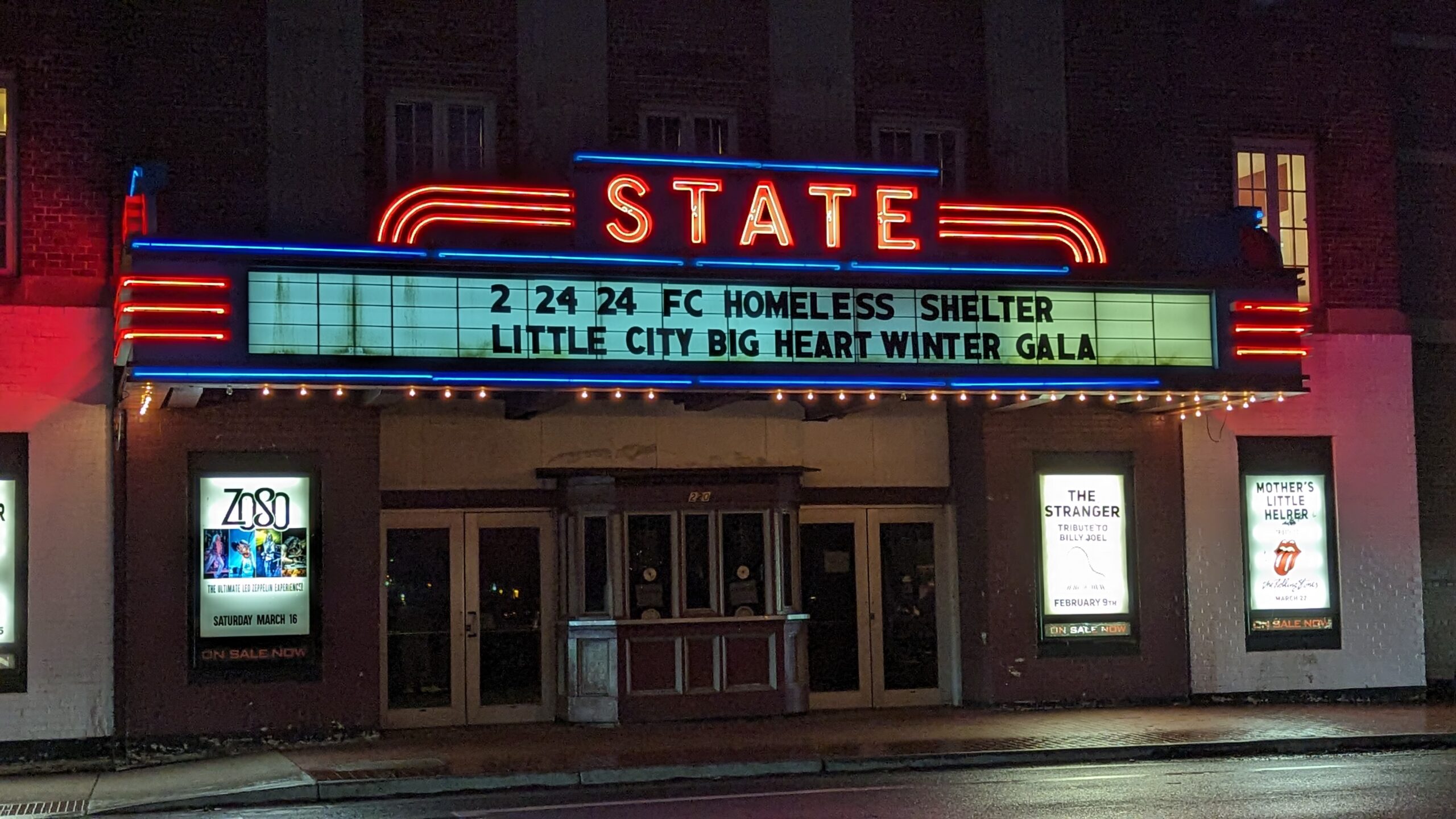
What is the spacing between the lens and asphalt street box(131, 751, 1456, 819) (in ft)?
38.5

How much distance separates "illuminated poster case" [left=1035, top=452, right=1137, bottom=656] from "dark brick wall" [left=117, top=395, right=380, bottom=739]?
7.59 meters

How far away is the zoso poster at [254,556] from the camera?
1628 centimetres

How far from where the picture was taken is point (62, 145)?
52.8 ft

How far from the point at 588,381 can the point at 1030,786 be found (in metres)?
5.32

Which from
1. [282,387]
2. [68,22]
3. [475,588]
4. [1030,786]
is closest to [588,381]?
[282,387]

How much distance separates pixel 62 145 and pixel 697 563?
790cm

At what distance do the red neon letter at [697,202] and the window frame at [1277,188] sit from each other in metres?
7.06

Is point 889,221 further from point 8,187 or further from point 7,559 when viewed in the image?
point 7,559

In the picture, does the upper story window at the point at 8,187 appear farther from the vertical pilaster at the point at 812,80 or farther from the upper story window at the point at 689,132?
the vertical pilaster at the point at 812,80

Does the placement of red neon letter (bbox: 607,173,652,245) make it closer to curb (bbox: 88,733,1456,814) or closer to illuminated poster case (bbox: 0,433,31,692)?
curb (bbox: 88,733,1456,814)

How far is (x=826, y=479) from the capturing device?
1895cm

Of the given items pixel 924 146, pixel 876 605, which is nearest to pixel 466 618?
pixel 876 605

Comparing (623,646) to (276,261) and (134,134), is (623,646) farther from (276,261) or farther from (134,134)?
(134,134)

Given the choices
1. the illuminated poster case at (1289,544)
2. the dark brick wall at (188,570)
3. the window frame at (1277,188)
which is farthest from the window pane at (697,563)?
the window frame at (1277,188)
